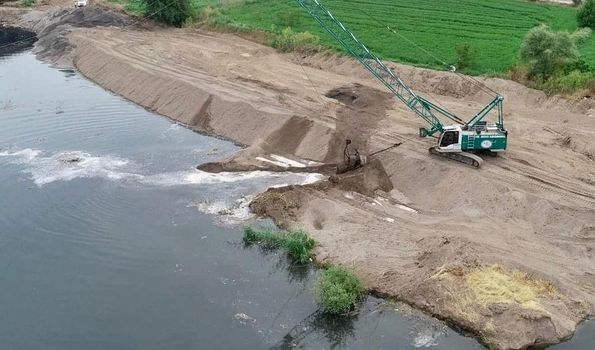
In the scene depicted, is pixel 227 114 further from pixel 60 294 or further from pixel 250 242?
pixel 60 294

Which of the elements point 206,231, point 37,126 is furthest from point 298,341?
point 37,126

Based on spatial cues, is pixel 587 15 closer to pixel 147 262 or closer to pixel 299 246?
pixel 299 246

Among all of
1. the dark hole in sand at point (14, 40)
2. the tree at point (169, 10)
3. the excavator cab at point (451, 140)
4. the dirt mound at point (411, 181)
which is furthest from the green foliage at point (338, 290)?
the dark hole in sand at point (14, 40)

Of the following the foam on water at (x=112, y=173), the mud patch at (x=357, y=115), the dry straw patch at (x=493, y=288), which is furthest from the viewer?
the mud patch at (x=357, y=115)

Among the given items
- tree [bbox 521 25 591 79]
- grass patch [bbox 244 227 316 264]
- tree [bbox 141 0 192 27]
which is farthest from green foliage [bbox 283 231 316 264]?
tree [bbox 141 0 192 27]

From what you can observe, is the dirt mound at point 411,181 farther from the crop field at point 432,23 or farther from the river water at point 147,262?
the crop field at point 432,23
